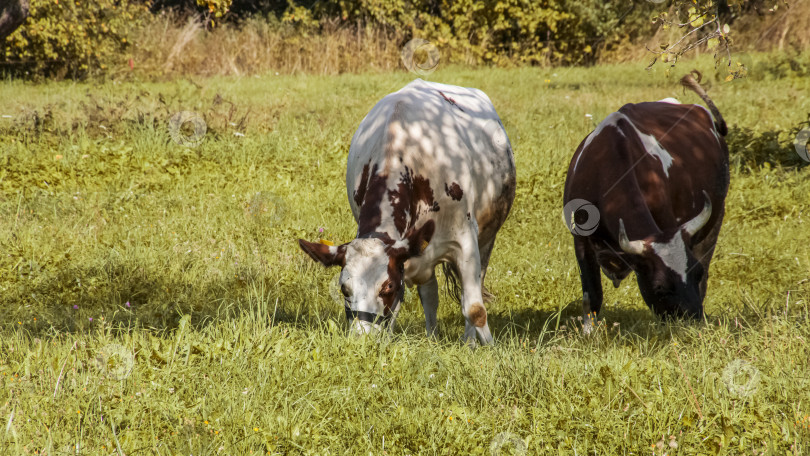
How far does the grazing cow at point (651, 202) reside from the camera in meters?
4.47

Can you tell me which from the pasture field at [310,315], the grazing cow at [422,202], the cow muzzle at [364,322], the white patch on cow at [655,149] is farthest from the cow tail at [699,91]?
the cow muzzle at [364,322]

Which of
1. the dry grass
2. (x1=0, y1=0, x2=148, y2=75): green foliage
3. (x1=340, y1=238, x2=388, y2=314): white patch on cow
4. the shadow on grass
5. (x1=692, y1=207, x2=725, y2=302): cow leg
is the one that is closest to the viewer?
(x1=340, y1=238, x2=388, y2=314): white patch on cow

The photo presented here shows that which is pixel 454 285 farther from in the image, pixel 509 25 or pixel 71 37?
pixel 509 25

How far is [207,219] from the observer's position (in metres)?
7.19

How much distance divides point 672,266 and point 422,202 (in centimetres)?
160

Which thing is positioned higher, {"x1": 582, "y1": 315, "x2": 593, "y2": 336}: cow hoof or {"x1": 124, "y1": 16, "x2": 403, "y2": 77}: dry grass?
{"x1": 124, "y1": 16, "x2": 403, "y2": 77}: dry grass

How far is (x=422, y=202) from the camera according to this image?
433 cm

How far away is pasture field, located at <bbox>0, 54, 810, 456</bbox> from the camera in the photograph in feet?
10.3

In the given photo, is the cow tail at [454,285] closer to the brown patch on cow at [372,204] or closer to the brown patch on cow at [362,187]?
the brown patch on cow at [362,187]

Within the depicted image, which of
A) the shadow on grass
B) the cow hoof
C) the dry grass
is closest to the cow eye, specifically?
the cow hoof

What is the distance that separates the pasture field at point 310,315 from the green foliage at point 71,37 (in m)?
2.70

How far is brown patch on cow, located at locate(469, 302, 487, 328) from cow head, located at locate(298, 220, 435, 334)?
0.91m

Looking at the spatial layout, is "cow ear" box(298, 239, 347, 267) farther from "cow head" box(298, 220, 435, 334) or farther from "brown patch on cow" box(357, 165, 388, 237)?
"brown patch on cow" box(357, 165, 388, 237)

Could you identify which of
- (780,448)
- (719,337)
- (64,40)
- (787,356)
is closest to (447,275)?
(719,337)
